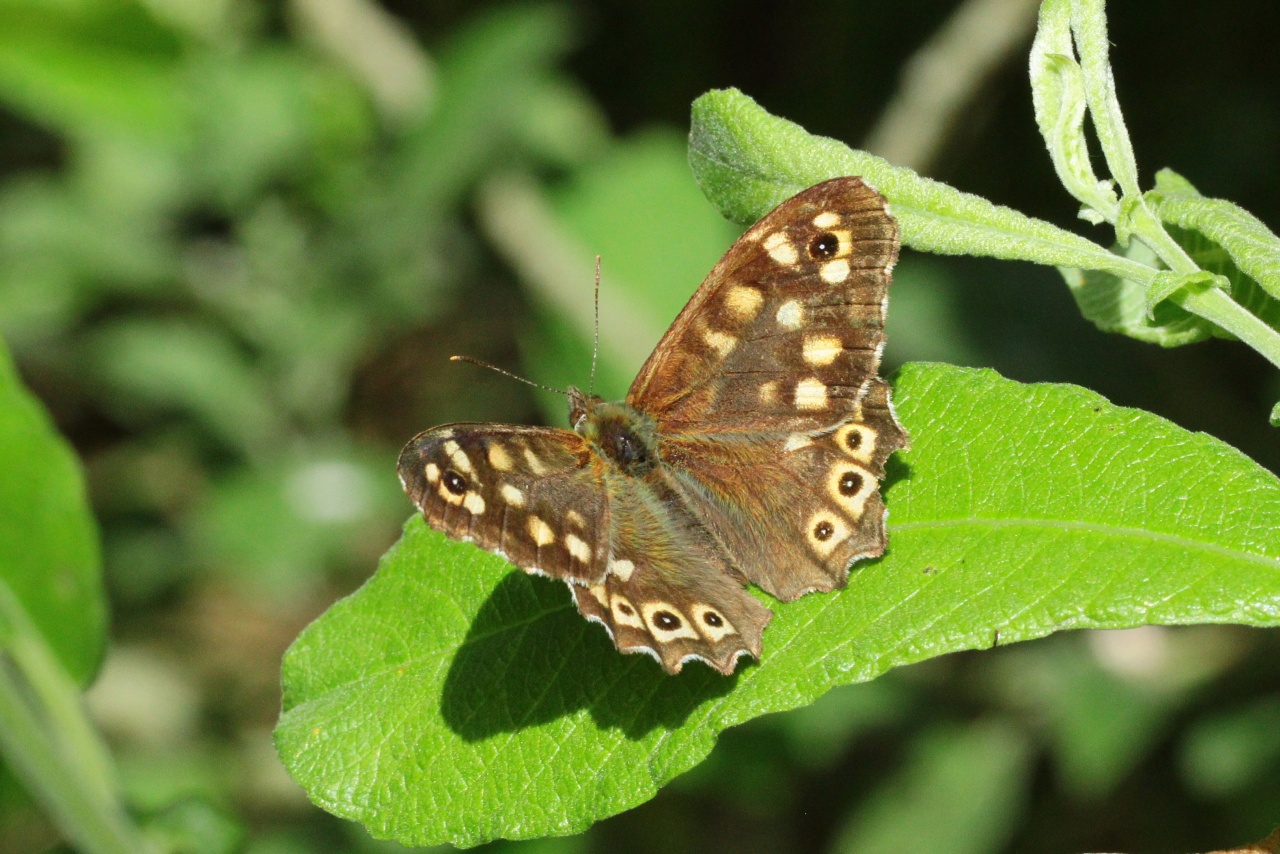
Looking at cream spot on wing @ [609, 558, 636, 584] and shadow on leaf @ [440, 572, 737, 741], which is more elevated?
cream spot on wing @ [609, 558, 636, 584]

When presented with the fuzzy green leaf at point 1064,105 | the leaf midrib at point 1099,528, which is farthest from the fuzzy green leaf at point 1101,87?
the leaf midrib at point 1099,528

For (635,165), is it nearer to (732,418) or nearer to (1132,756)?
(1132,756)

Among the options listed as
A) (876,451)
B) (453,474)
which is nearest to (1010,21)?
(876,451)

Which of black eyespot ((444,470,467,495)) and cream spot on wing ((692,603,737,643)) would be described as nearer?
cream spot on wing ((692,603,737,643))

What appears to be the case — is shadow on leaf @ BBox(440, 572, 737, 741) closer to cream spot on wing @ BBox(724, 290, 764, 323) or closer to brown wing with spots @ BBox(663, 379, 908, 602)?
brown wing with spots @ BBox(663, 379, 908, 602)

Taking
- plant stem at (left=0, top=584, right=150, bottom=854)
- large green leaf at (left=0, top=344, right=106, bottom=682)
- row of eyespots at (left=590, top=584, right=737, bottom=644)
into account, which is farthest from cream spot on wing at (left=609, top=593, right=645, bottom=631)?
large green leaf at (left=0, top=344, right=106, bottom=682)

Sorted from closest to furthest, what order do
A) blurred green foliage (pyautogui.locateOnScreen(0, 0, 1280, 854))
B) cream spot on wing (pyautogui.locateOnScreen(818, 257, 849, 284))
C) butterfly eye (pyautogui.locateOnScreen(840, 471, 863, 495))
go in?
butterfly eye (pyautogui.locateOnScreen(840, 471, 863, 495)) → cream spot on wing (pyautogui.locateOnScreen(818, 257, 849, 284)) → blurred green foliage (pyautogui.locateOnScreen(0, 0, 1280, 854))

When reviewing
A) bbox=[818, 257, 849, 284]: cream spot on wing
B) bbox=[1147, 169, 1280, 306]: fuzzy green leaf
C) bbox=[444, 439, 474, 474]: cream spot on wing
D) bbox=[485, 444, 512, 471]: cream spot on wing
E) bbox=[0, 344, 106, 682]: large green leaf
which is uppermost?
bbox=[1147, 169, 1280, 306]: fuzzy green leaf

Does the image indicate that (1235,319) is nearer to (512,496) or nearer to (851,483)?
(851,483)

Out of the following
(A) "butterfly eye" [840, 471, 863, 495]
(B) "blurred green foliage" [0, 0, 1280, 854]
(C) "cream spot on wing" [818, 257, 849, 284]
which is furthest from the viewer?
(B) "blurred green foliage" [0, 0, 1280, 854]
